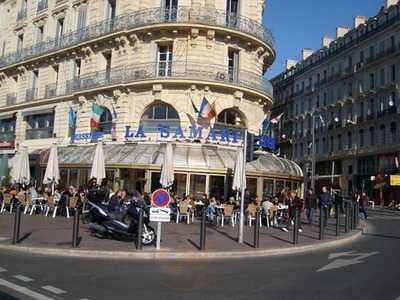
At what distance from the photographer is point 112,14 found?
29.7 metres

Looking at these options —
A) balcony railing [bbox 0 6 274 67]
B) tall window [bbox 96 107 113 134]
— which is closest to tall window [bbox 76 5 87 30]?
balcony railing [bbox 0 6 274 67]

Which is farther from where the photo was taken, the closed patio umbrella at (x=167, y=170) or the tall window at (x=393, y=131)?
the tall window at (x=393, y=131)

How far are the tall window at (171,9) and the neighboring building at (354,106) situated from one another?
1102 inches

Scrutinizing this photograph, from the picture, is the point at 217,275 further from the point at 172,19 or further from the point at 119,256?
the point at 172,19

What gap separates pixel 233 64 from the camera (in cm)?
2717

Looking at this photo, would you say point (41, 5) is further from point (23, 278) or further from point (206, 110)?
point (23, 278)

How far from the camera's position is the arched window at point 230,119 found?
26375mm

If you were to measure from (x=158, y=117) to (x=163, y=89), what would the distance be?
62.3 inches

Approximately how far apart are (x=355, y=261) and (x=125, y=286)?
5.79 meters

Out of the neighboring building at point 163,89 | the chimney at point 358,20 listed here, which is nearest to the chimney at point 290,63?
the chimney at point 358,20

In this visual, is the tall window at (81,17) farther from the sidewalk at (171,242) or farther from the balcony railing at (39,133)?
the sidewalk at (171,242)

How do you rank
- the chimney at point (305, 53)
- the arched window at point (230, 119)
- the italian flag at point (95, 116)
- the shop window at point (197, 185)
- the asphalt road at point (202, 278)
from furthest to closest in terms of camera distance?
1. the chimney at point (305, 53)
2. the italian flag at point (95, 116)
3. the arched window at point (230, 119)
4. the shop window at point (197, 185)
5. the asphalt road at point (202, 278)

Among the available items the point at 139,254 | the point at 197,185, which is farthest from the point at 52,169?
the point at 139,254

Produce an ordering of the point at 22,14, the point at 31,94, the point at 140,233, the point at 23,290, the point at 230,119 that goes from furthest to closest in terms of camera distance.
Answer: the point at 22,14
the point at 31,94
the point at 230,119
the point at 140,233
the point at 23,290
